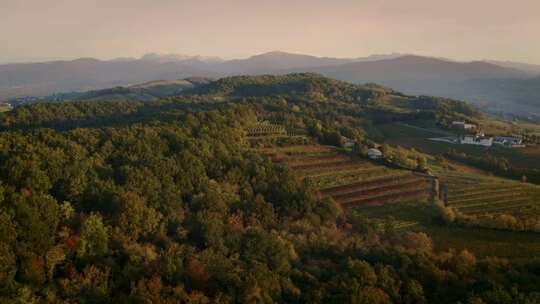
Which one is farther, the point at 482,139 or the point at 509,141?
the point at 482,139

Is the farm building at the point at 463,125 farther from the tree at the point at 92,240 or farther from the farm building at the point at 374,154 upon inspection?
the tree at the point at 92,240

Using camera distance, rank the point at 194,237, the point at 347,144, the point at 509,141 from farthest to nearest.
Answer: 1. the point at 509,141
2. the point at 347,144
3. the point at 194,237

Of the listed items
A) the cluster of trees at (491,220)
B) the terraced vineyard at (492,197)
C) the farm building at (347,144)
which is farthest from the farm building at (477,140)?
the cluster of trees at (491,220)

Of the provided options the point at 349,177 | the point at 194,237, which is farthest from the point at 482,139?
the point at 194,237

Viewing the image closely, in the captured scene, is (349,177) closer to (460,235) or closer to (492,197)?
(492,197)

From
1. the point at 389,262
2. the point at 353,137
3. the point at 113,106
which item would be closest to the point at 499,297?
the point at 389,262

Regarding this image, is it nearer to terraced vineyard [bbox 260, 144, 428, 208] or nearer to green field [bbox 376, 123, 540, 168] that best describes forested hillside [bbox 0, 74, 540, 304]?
terraced vineyard [bbox 260, 144, 428, 208]
